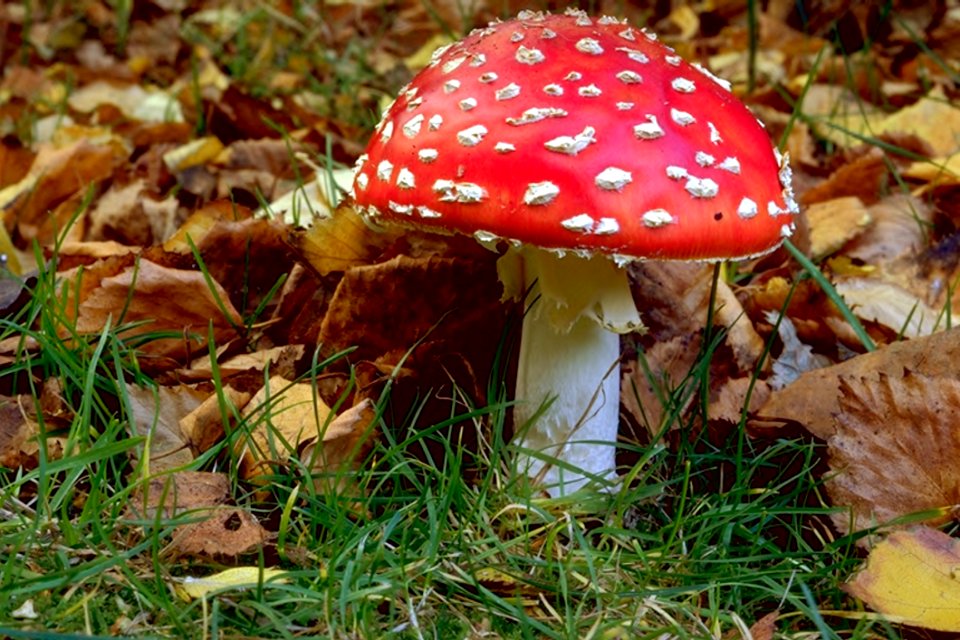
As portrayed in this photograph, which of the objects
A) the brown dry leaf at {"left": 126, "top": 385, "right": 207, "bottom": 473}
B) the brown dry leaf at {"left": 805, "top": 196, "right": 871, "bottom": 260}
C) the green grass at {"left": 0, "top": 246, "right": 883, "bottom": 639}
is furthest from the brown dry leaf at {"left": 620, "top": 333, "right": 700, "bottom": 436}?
the brown dry leaf at {"left": 126, "top": 385, "right": 207, "bottom": 473}

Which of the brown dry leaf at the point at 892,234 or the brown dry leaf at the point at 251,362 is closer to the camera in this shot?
the brown dry leaf at the point at 251,362

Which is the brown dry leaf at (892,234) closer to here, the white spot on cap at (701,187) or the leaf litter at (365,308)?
the leaf litter at (365,308)

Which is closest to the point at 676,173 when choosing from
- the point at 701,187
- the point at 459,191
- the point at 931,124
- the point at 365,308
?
the point at 701,187

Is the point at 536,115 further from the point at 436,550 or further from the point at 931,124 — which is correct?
the point at 931,124

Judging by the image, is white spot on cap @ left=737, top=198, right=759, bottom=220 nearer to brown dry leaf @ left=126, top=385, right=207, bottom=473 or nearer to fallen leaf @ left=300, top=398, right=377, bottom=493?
fallen leaf @ left=300, top=398, right=377, bottom=493

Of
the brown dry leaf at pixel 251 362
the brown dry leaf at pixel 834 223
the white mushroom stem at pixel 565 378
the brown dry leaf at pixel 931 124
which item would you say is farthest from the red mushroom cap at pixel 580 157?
the brown dry leaf at pixel 931 124

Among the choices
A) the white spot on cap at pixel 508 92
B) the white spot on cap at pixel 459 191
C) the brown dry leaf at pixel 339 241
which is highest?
the white spot on cap at pixel 508 92
